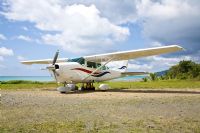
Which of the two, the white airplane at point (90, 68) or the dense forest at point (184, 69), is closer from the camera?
the white airplane at point (90, 68)

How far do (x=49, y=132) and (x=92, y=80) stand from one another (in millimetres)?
17988

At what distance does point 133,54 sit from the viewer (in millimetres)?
23859

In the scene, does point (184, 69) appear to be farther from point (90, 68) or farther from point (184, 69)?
point (90, 68)

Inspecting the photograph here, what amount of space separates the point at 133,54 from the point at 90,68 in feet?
11.4

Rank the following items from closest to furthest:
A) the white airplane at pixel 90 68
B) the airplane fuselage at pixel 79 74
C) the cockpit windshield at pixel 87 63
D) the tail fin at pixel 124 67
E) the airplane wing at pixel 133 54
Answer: the airplane wing at pixel 133 54 < the white airplane at pixel 90 68 < the airplane fuselage at pixel 79 74 < the cockpit windshield at pixel 87 63 < the tail fin at pixel 124 67

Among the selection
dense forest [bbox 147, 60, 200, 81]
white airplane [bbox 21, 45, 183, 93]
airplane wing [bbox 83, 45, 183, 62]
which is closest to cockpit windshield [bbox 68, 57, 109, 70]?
white airplane [bbox 21, 45, 183, 93]

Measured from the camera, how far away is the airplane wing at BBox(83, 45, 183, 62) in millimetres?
21150

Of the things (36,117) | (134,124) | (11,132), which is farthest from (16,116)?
(134,124)

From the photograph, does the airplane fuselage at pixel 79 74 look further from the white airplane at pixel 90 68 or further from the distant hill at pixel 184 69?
the distant hill at pixel 184 69

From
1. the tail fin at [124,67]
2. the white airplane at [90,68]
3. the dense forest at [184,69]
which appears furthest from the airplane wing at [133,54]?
the dense forest at [184,69]

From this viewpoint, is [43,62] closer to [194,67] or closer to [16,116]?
[16,116]

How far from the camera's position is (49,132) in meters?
7.13

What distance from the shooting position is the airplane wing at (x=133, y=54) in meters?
21.1

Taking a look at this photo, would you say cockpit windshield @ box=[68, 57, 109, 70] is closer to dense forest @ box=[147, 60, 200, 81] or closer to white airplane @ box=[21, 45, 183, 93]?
white airplane @ box=[21, 45, 183, 93]
